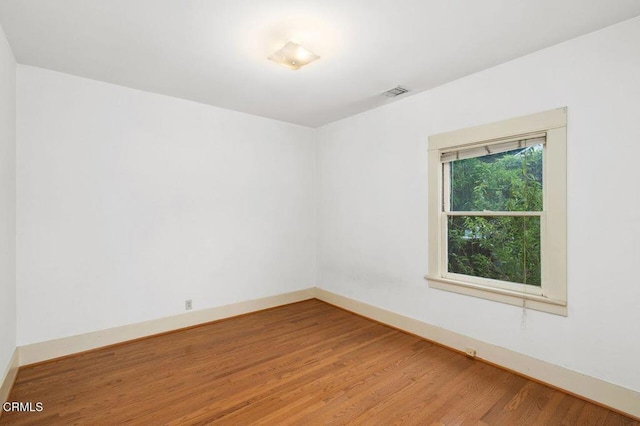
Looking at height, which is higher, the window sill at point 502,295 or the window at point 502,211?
the window at point 502,211

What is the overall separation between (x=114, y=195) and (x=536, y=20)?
411cm

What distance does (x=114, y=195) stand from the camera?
3318mm

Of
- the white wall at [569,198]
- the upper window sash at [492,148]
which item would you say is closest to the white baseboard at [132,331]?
the white wall at [569,198]

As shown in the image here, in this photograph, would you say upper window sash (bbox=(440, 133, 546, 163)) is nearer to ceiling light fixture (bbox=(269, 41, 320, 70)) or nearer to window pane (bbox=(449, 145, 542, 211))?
window pane (bbox=(449, 145, 542, 211))

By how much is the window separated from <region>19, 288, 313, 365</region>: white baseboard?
95.8 inches

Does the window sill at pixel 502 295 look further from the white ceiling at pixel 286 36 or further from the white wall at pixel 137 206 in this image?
the white wall at pixel 137 206

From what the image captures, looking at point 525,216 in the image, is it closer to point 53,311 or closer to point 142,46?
point 142,46

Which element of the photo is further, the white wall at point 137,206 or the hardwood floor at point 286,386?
the white wall at point 137,206

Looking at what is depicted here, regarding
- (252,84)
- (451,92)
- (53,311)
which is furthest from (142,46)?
(451,92)

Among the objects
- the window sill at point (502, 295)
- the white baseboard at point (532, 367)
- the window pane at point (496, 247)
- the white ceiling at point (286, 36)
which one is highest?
the white ceiling at point (286, 36)

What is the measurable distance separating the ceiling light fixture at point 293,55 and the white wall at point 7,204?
6.79 feet

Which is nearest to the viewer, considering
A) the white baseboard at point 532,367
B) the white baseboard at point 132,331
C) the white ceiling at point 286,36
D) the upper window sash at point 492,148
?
the white ceiling at point 286,36

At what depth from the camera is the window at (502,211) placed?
253 cm

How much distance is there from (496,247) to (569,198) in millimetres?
766
